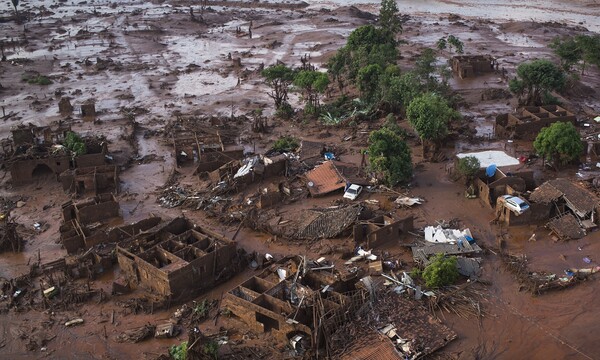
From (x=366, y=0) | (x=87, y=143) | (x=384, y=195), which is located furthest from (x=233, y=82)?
(x=366, y=0)

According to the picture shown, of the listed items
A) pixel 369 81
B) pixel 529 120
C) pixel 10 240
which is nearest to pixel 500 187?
pixel 529 120

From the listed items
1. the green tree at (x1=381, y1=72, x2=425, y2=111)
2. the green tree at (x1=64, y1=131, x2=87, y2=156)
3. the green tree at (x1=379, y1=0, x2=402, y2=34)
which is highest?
the green tree at (x1=379, y1=0, x2=402, y2=34)

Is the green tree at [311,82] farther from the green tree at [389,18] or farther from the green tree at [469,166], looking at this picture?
the green tree at [469,166]

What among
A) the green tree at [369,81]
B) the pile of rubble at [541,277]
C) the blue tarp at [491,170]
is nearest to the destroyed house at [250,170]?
the blue tarp at [491,170]

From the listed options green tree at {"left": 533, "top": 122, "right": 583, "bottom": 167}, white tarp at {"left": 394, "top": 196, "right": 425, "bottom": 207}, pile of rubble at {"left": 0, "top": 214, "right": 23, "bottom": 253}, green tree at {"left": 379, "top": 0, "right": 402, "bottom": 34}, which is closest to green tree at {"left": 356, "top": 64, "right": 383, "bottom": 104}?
green tree at {"left": 379, "top": 0, "right": 402, "bottom": 34}

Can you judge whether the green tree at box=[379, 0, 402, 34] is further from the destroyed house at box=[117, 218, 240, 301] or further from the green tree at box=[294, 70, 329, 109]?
the destroyed house at box=[117, 218, 240, 301]

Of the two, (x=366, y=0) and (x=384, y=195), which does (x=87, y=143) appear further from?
(x=366, y=0)
